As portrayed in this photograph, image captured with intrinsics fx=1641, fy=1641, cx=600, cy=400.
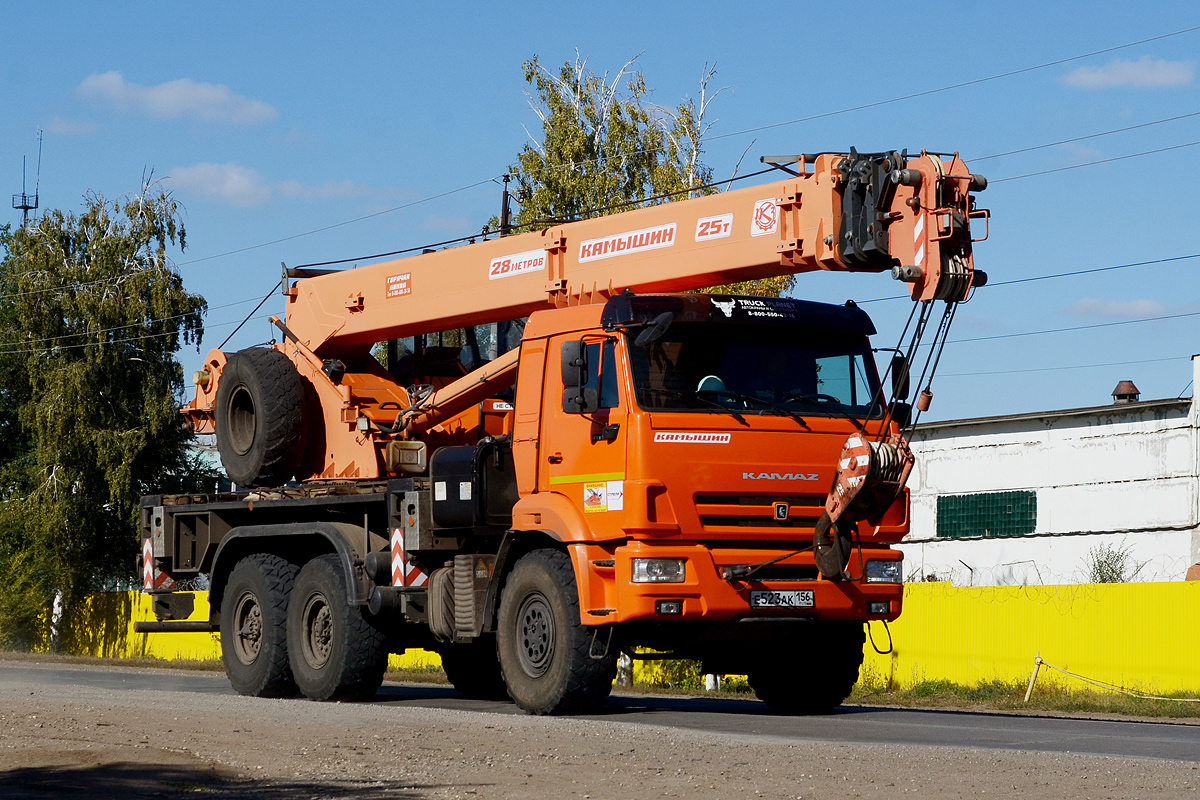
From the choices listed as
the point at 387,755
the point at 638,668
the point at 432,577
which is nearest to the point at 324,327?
the point at 432,577

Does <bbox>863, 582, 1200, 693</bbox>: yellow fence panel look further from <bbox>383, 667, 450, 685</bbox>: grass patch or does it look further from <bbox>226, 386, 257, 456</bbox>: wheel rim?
<bbox>226, 386, 257, 456</bbox>: wheel rim

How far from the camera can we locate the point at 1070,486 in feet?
115

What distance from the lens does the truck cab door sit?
12758 mm

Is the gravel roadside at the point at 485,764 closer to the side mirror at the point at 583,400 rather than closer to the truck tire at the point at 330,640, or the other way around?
the side mirror at the point at 583,400

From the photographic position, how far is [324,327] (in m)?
17.6

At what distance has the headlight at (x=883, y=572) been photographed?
13.5 m

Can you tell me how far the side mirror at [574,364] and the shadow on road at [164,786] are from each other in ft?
16.1

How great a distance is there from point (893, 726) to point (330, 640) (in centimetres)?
573

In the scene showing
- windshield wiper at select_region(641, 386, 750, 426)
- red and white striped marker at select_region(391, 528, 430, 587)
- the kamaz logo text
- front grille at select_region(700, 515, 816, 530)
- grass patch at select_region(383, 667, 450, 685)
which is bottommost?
grass patch at select_region(383, 667, 450, 685)

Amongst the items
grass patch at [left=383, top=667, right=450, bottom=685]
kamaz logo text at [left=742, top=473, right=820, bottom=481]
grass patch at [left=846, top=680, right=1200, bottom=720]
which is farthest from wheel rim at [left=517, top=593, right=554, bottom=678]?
grass patch at [left=383, top=667, right=450, bottom=685]

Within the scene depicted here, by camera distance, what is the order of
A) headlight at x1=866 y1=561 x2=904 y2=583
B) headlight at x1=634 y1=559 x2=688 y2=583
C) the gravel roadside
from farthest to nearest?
headlight at x1=866 y1=561 x2=904 y2=583, headlight at x1=634 y1=559 x2=688 y2=583, the gravel roadside

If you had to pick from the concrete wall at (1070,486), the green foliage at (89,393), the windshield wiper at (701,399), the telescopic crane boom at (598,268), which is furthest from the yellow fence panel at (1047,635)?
the green foliage at (89,393)

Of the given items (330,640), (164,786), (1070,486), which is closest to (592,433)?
(330,640)

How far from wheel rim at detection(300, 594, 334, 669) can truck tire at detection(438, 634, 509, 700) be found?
6.06 feet
